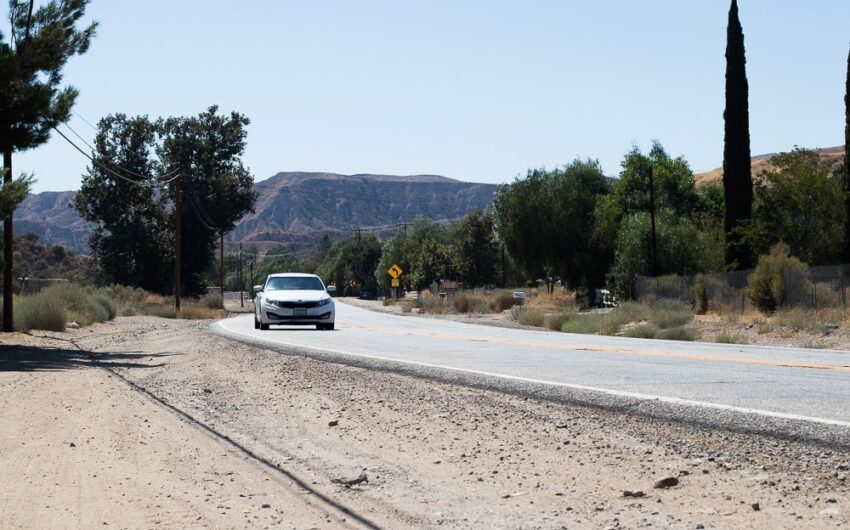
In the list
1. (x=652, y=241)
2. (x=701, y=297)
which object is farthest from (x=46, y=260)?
(x=701, y=297)

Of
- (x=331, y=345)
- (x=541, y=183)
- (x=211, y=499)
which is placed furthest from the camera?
(x=541, y=183)

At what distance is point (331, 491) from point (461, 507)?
1179mm

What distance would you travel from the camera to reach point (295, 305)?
1195 inches

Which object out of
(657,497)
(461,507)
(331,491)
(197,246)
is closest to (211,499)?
(331,491)

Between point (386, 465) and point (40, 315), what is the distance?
91.5 feet

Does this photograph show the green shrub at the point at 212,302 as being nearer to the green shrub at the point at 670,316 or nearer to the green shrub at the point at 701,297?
the green shrub at the point at 701,297

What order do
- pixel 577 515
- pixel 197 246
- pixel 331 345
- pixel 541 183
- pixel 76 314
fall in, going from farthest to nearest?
pixel 197 246 → pixel 541 183 → pixel 76 314 → pixel 331 345 → pixel 577 515

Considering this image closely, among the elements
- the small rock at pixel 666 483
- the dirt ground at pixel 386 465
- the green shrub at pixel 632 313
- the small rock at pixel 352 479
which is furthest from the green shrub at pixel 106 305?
the small rock at pixel 666 483

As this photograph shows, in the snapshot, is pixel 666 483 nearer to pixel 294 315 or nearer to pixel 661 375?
pixel 661 375

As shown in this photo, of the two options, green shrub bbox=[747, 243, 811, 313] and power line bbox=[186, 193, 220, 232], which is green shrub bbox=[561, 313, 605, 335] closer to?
green shrub bbox=[747, 243, 811, 313]

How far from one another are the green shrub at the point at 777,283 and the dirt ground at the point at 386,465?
26.7m

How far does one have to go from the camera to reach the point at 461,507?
284 inches

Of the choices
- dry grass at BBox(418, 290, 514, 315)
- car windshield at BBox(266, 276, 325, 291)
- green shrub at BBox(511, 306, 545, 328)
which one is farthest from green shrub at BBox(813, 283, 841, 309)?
dry grass at BBox(418, 290, 514, 315)

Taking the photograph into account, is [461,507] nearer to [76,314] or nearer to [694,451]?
[694,451]
